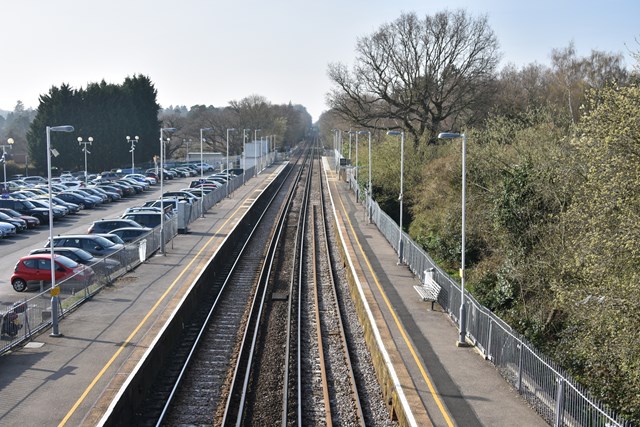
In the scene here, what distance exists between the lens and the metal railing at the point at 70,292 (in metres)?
17.5

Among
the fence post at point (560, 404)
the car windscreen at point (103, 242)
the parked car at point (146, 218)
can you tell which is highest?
the parked car at point (146, 218)

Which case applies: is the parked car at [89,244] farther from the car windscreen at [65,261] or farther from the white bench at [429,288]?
the white bench at [429,288]

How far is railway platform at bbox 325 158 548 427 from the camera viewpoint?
14.0m

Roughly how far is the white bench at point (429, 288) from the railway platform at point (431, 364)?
1.22 ft

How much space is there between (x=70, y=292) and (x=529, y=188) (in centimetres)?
1542

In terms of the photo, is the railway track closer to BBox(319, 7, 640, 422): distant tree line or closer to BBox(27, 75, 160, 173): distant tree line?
BBox(319, 7, 640, 422): distant tree line

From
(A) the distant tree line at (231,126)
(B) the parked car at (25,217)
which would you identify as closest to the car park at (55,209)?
(B) the parked car at (25,217)

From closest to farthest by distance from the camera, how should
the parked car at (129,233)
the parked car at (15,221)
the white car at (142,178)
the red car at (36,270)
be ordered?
1. the red car at (36,270)
2. the parked car at (129,233)
3. the parked car at (15,221)
4. the white car at (142,178)

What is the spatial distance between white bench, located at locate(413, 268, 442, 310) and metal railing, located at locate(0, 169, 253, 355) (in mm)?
11196

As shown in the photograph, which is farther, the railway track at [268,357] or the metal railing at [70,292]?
the metal railing at [70,292]

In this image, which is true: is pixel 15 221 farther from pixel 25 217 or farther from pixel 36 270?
pixel 36 270

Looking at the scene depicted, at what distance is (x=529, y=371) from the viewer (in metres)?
14.8

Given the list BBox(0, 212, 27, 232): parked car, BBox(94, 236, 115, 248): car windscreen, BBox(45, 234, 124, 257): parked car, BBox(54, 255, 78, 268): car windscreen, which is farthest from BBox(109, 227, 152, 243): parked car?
BBox(0, 212, 27, 232): parked car

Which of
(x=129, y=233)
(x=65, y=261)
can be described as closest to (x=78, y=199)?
(x=129, y=233)
